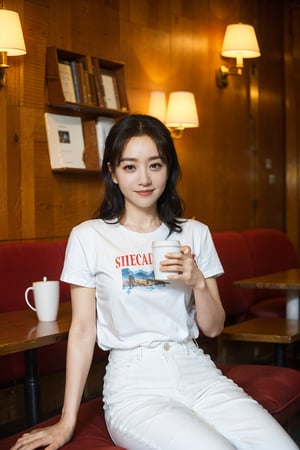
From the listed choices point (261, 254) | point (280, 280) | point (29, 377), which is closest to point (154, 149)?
point (29, 377)

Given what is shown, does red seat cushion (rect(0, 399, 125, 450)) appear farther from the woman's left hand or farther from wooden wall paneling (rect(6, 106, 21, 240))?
wooden wall paneling (rect(6, 106, 21, 240))

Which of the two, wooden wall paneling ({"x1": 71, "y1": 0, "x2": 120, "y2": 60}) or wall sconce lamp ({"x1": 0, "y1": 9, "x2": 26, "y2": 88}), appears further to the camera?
wooden wall paneling ({"x1": 71, "y1": 0, "x2": 120, "y2": 60})

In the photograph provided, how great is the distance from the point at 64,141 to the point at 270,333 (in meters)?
1.51

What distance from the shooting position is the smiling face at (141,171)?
6.95ft

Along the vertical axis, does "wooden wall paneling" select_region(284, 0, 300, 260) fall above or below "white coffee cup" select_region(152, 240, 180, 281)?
above

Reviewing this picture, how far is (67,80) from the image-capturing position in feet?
Result: 12.2

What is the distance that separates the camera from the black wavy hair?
2.15 m

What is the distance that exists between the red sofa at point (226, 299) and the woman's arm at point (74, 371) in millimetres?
56

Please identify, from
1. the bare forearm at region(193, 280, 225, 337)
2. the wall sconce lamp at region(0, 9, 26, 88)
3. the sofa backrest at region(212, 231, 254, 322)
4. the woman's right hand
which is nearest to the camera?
the woman's right hand

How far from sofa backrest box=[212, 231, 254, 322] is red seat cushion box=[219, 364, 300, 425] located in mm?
1535

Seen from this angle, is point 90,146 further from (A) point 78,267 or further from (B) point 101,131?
(A) point 78,267

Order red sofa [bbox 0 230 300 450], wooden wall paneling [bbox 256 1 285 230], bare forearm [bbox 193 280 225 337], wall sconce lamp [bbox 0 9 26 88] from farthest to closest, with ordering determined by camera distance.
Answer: wooden wall paneling [bbox 256 1 285 230]
wall sconce lamp [bbox 0 9 26 88]
red sofa [bbox 0 230 300 450]
bare forearm [bbox 193 280 225 337]

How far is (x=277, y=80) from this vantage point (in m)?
6.19

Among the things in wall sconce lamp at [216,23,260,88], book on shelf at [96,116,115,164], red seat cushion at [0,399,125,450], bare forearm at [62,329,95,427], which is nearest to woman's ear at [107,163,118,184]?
bare forearm at [62,329,95,427]
